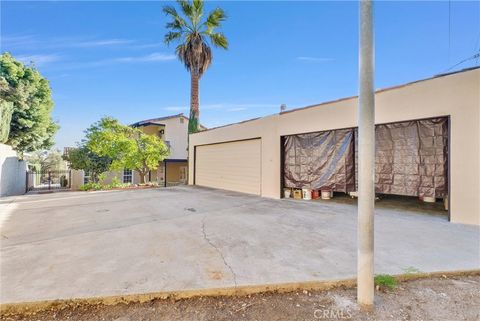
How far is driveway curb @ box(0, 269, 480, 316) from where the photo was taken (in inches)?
82.4

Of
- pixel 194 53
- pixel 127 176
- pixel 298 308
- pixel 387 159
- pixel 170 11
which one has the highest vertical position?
Result: pixel 170 11

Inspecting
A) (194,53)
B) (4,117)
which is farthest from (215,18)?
(4,117)

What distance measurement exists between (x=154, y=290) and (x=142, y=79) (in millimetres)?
12723

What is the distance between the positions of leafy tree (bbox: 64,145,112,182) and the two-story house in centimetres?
309

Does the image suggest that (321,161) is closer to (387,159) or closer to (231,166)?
(387,159)

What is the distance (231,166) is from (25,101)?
45.7ft

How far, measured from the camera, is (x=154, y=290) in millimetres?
2318

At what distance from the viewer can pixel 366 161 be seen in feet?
6.99

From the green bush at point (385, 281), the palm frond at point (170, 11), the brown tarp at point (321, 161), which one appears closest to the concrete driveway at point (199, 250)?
the green bush at point (385, 281)

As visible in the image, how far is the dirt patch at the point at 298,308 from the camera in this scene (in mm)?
2027

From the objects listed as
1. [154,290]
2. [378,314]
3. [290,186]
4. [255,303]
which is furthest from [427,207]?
[154,290]

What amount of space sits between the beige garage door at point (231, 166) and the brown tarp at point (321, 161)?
1.66 meters
